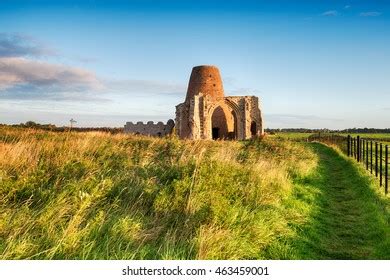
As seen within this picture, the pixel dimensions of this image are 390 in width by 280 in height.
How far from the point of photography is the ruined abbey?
39.2 meters

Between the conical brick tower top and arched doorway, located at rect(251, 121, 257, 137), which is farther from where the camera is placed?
arched doorway, located at rect(251, 121, 257, 137)

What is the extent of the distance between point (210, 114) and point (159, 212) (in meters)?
33.5

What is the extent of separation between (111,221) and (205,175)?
245 centimetres

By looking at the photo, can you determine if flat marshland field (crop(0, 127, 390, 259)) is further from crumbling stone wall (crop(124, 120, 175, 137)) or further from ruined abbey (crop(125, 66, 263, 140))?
crumbling stone wall (crop(124, 120, 175, 137))

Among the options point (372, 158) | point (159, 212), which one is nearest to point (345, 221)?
point (159, 212)

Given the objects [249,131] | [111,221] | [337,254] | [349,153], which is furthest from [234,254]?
[249,131]

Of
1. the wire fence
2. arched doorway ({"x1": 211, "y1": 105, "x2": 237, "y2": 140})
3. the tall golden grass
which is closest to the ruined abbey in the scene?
arched doorway ({"x1": 211, "y1": 105, "x2": 237, "y2": 140})

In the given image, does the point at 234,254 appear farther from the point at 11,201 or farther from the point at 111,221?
the point at 11,201

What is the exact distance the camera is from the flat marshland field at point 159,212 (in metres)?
4.89

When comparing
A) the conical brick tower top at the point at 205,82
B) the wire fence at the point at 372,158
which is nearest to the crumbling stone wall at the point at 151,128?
the conical brick tower top at the point at 205,82

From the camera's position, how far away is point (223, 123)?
43156 millimetres

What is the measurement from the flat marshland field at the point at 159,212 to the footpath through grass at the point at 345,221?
30 mm

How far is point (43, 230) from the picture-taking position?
4973mm
